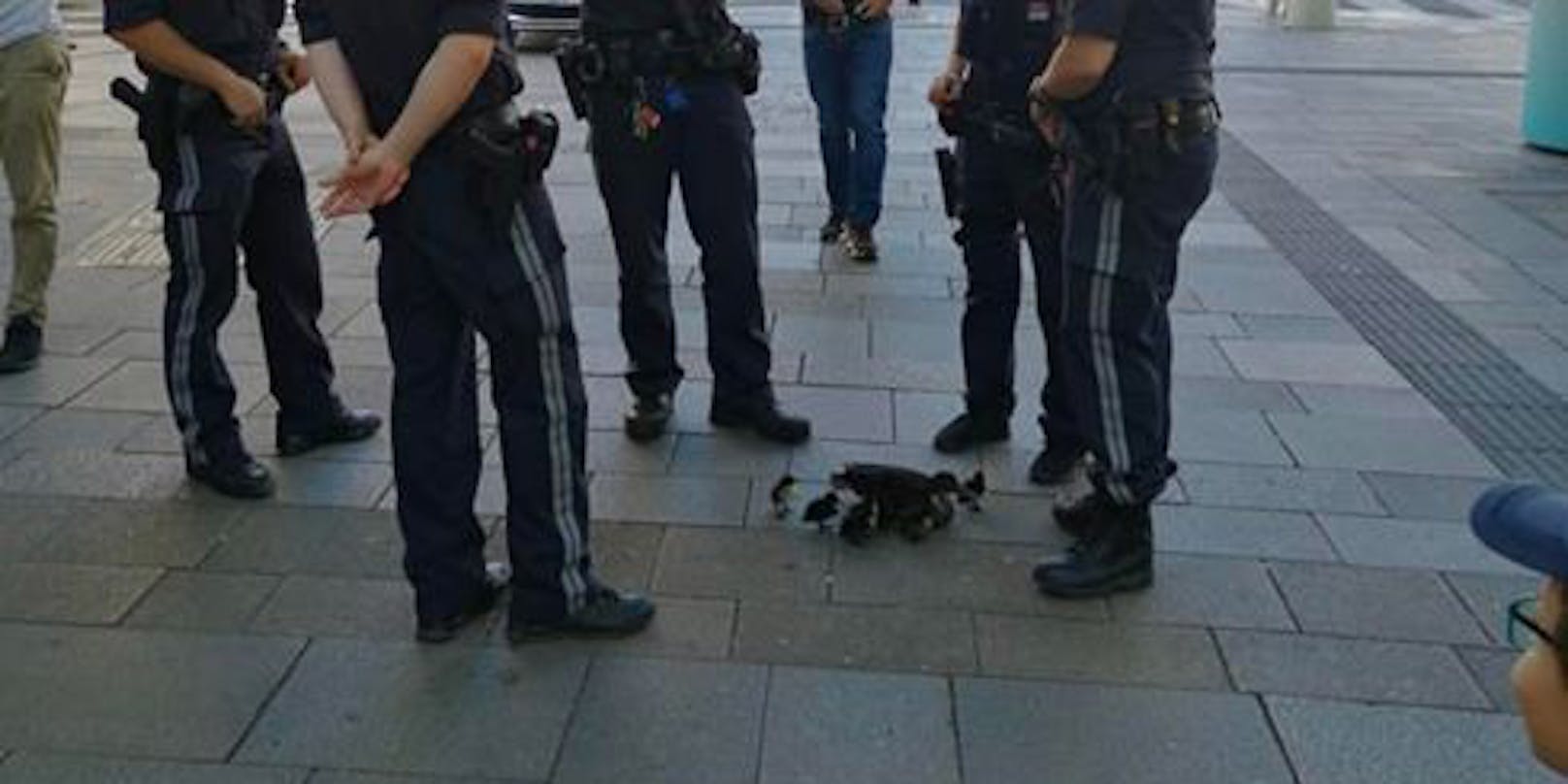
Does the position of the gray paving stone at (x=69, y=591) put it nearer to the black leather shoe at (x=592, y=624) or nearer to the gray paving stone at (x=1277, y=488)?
the black leather shoe at (x=592, y=624)

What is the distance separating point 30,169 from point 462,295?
271 cm

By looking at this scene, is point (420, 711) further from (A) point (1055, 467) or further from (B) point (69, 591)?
(A) point (1055, 467)

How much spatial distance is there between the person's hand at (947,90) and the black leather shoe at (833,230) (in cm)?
263

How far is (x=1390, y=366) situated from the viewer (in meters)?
5.32

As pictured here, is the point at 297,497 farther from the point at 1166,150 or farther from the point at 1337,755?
the point at 1337,755

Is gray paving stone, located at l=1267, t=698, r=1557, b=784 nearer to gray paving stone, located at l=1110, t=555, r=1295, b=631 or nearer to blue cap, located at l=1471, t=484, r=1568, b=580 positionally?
gray paving stone, located at l=1110, t=555, r=1295, b=631

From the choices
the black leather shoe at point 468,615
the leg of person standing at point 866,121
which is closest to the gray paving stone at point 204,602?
the black leather shoe at point 468,615

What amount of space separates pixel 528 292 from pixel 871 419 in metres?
1.85

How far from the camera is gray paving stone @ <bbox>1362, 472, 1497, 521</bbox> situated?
4085 mm

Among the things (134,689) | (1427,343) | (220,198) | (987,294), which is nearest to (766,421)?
(987,294)

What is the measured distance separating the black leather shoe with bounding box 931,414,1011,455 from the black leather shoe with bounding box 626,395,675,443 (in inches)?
33.0

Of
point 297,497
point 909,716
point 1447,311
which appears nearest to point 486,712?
point 909,716

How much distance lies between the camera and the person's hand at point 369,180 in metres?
2.94

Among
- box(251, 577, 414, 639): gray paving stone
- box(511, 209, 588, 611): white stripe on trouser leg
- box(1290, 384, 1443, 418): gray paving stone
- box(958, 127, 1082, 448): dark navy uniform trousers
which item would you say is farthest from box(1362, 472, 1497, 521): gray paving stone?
box(251, 577, 414, 639): gray paving stone
